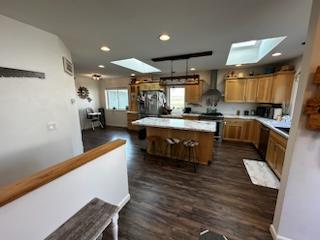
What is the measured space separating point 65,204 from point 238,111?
5.56m

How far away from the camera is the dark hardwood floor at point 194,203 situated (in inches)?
68.9

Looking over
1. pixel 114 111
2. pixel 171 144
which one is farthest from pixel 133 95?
pixel 171 144

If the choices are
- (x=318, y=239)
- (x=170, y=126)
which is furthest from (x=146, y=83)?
(x=318, y=239)

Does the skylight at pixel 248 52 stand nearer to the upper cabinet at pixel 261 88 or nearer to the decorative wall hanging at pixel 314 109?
the upper cabinet at pixel 261 88

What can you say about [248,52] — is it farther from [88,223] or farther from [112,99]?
[112,99]

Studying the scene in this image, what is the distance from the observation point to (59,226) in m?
1.20

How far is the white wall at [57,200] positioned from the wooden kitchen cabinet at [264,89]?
15.4 feet

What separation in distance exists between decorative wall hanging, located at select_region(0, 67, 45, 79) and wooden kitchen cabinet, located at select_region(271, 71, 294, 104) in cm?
541

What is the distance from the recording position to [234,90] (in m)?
4.96

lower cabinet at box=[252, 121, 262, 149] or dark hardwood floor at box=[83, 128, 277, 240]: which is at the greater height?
lower cabinet at box=[252, 121, 262, 149]

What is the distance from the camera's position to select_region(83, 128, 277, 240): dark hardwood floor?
5.74 ft

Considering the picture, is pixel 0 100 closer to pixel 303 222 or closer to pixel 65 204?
pixel 65 204

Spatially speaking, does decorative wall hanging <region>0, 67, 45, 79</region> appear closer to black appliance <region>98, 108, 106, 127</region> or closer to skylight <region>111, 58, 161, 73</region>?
skylight <region>111, 58, 161, 73</region>

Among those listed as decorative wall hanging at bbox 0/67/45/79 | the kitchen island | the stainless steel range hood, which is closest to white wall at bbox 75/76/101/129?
the kitchen island
